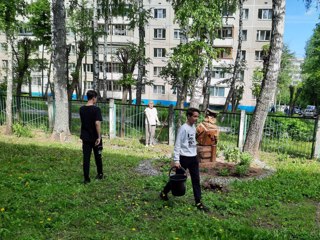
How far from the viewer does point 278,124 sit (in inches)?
456

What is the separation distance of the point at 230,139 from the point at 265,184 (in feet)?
17.2

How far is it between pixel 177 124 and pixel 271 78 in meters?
4.07

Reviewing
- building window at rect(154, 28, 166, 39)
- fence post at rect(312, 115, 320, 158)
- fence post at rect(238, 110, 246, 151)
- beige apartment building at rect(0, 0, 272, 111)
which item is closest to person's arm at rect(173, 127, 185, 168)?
fence post at rect(238, 110, 246, 151)

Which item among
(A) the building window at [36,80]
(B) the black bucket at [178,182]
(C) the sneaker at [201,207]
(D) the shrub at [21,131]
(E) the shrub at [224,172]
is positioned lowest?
(E) the shrub at [224,172]

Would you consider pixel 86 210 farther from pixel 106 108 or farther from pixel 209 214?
pixel 106 108

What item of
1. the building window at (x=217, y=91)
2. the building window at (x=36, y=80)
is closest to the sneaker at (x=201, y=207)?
the building window at (x=217, y=91)

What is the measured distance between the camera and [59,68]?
36.5 feet

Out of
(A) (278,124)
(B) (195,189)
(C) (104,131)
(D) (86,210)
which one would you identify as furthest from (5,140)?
(A) (278,124)

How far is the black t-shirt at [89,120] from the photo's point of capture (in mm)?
5973

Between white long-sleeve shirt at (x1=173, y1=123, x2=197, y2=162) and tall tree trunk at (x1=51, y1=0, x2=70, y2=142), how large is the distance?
7629 millimetres

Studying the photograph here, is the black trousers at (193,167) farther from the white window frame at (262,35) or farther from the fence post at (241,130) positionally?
the white window frame at (262,35)

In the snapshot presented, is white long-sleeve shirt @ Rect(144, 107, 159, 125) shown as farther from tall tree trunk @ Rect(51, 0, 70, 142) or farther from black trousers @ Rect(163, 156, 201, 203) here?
black trousers @ Rect(163, 156, 201, 203)

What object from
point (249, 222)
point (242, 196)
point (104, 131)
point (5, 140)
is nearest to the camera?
point (249, 222)

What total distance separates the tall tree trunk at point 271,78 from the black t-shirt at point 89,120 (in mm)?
5741
